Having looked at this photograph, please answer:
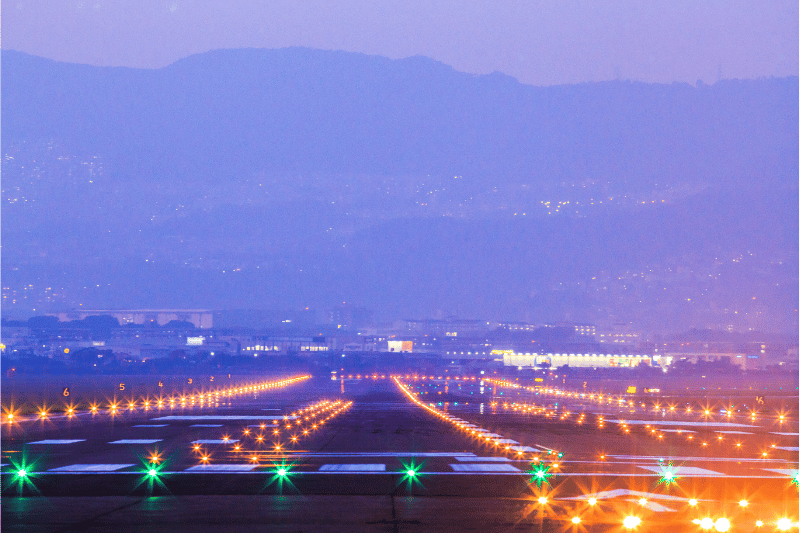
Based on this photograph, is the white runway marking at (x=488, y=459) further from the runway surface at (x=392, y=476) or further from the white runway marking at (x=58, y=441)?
the white runway marking at (x=58, y=441)

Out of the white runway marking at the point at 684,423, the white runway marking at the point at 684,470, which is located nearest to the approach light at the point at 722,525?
the white runway marking at the point at 684,470

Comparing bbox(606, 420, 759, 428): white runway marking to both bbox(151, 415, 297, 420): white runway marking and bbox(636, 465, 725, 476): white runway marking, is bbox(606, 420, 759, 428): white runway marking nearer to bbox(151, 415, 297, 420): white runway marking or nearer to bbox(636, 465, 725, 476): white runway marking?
bbox(151, 415, 297, 420): white runway marking

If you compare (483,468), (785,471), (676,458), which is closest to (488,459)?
(483,468)

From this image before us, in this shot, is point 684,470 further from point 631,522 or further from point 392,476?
point 631,522

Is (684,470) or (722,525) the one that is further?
(684,470)

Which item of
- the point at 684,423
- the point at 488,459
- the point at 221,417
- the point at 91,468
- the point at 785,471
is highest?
the point at 91,468

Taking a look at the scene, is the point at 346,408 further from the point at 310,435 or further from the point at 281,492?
the point at 281,492
